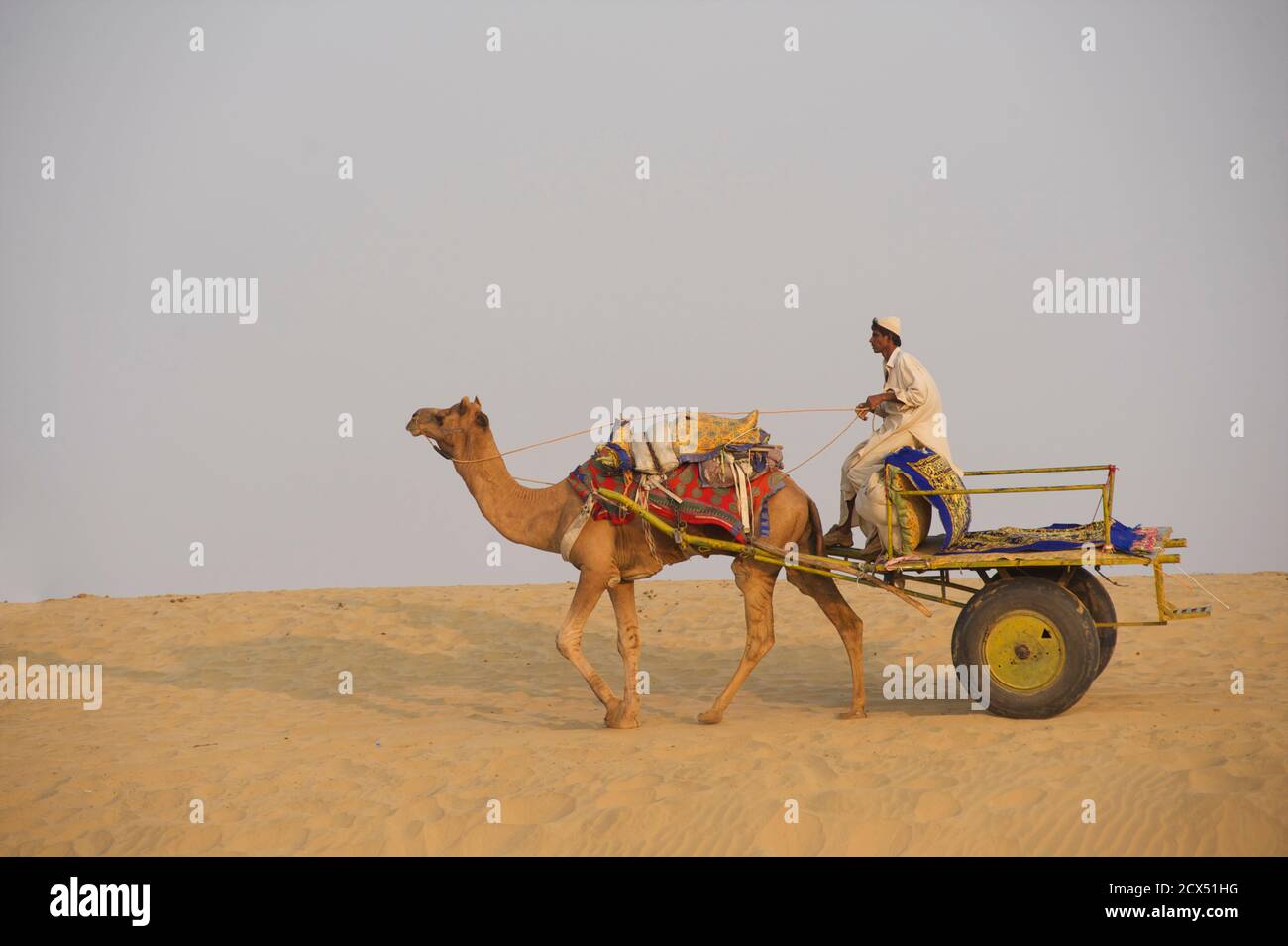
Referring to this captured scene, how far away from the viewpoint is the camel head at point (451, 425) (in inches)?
454

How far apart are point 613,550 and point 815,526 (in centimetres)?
178

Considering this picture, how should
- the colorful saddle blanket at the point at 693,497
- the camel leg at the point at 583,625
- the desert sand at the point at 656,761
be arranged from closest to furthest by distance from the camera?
1. the desert sand at the point at 656,761
2. the colorful saddle blanket at the point at 693,497
3. the camel leg at the point at 583,625

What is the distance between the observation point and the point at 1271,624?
15531mm

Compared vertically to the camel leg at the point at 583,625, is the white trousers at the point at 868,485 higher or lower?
higher

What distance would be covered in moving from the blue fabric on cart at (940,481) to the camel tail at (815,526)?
3.38 feet

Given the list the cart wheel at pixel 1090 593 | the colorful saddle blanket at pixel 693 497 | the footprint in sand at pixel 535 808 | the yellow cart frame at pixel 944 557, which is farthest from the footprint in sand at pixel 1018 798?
the colorful saddle blanket at pixel 693 497

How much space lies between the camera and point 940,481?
32.6 feet

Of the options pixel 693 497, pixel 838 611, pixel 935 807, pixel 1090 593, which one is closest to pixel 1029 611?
pixel 1090 593

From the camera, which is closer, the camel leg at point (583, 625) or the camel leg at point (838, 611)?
the camel leg at point (583, 625)

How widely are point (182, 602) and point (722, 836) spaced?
14.3m

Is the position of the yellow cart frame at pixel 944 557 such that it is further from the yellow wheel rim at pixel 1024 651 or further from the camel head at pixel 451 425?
the camel head at pixel 451 425

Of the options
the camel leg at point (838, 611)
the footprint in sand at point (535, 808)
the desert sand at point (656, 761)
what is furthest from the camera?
the camel leg at point (838, 611)
